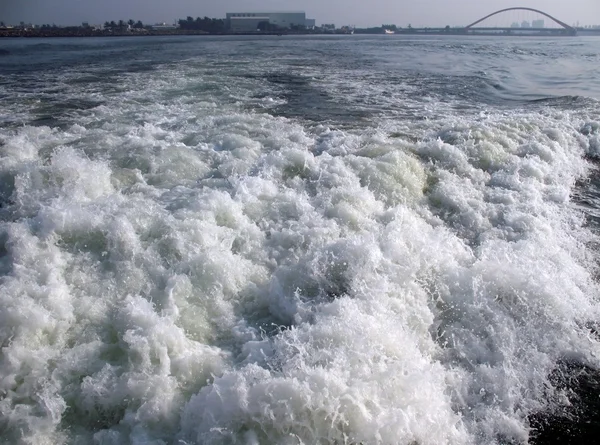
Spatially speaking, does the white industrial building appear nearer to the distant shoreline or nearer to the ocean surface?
the distant shoreline

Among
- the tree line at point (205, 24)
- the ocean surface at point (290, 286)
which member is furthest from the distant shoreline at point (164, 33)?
the ocean surface at point (290, 286)

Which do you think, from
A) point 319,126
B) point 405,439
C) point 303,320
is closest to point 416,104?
point 319,126

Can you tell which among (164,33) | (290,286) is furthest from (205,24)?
(290,286)

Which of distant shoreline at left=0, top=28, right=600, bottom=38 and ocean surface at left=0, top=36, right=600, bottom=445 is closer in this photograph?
ocean surface at left=0, top=36, right=600, bottom=445

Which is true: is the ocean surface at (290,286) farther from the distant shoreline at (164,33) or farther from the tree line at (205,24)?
the tree line at (205,24)

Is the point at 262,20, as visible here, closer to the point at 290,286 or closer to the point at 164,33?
the point at 164,33

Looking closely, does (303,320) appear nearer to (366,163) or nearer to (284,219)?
(284,219)

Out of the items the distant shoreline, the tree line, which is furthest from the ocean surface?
the tree line
